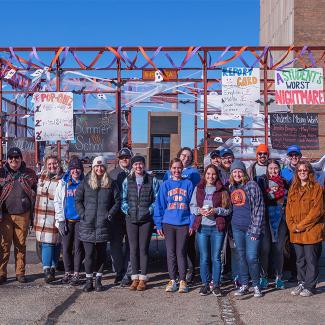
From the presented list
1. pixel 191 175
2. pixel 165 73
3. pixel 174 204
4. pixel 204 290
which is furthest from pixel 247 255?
pixel 165 73

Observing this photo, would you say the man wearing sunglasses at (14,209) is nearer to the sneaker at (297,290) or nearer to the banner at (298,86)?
the sneaker at (297,290)

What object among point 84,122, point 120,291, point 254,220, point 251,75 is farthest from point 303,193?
point 84,122

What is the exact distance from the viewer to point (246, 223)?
696 cm

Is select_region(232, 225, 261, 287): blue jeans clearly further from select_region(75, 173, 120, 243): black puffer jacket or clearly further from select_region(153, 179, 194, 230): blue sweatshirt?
select_region(75, 173, 120, 243): black puffer jacket

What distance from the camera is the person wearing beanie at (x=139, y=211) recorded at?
7.23 meters

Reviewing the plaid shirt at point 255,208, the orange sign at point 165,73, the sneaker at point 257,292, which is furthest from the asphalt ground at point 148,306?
the orange sign at point 165,73

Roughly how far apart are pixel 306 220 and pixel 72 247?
3.06 meters

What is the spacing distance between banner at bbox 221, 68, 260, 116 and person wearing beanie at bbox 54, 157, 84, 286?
15.5 ft

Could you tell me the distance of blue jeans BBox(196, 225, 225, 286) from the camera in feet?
22.9

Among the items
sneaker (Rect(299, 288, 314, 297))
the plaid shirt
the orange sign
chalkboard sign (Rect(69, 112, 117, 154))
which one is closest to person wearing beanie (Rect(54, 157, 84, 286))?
the plaid shirt

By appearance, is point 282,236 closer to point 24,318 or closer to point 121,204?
point 121,204

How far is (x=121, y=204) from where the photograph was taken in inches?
289

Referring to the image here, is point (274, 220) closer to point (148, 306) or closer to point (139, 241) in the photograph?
point (139, 241)

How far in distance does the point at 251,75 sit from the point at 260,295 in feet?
18.6
